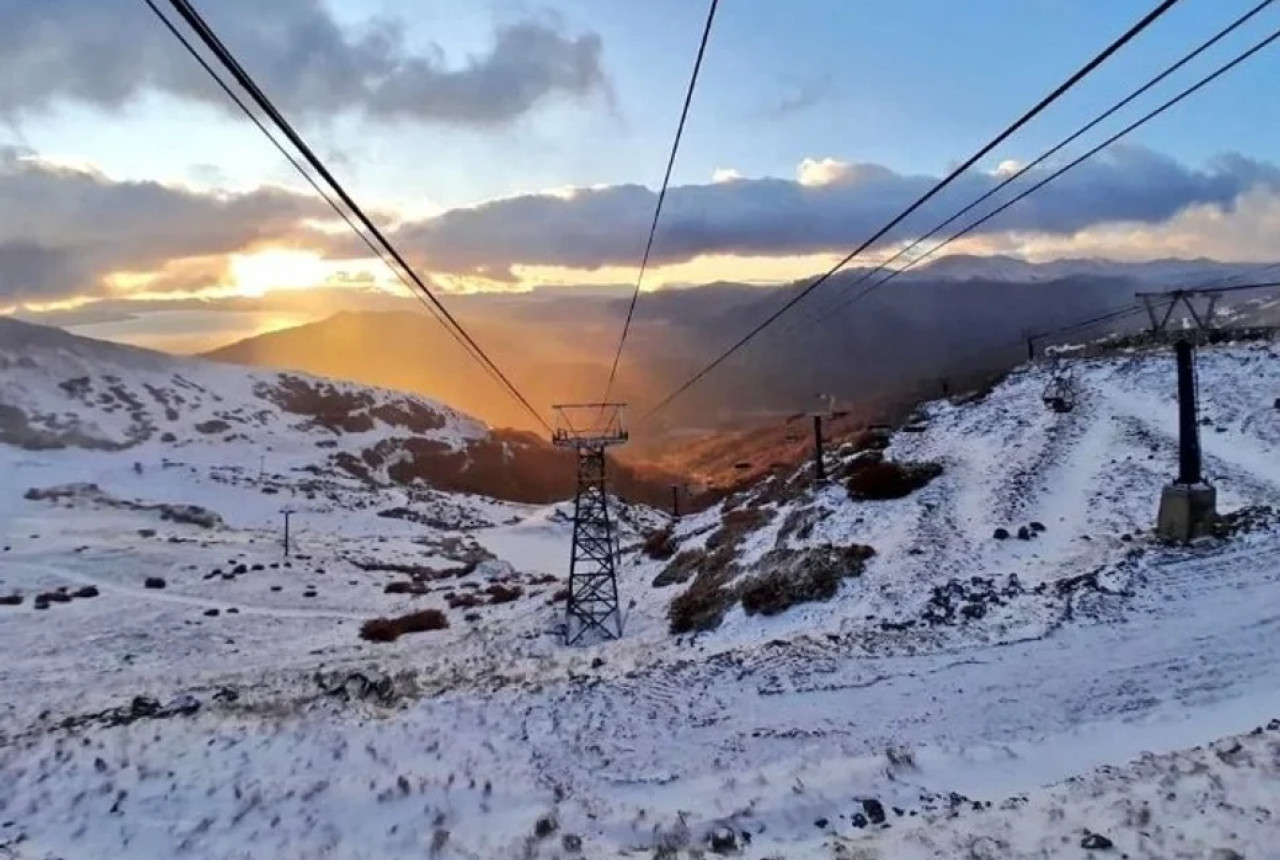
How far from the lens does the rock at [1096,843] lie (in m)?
9.21

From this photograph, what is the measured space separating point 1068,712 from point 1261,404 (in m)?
34.6

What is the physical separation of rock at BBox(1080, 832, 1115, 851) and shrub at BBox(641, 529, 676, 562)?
31.1m

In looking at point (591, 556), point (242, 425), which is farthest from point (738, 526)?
point (242, 425)

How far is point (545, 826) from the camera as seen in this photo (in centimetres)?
1190

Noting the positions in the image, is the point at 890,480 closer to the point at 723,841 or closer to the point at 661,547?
the point at 661,547

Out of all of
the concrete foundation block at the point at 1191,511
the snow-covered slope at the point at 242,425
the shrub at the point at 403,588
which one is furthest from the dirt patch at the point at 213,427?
the concrete foundation block at the point at 1191,511

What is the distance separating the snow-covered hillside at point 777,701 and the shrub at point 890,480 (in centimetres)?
15

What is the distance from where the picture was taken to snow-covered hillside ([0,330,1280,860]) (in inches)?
449

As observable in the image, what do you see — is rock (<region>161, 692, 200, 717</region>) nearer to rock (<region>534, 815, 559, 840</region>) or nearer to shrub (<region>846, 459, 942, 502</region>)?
rock (<region>534, 815, 559, 840</region>)

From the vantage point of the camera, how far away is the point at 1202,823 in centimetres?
930

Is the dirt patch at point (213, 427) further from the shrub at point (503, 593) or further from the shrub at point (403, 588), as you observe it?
the shrub at point (503, 593)

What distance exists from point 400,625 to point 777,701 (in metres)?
23.3

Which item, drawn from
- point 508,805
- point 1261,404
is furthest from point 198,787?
point 1261,404

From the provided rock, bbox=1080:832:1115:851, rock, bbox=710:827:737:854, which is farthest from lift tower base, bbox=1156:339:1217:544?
rock, bbox=710:827:737:854
